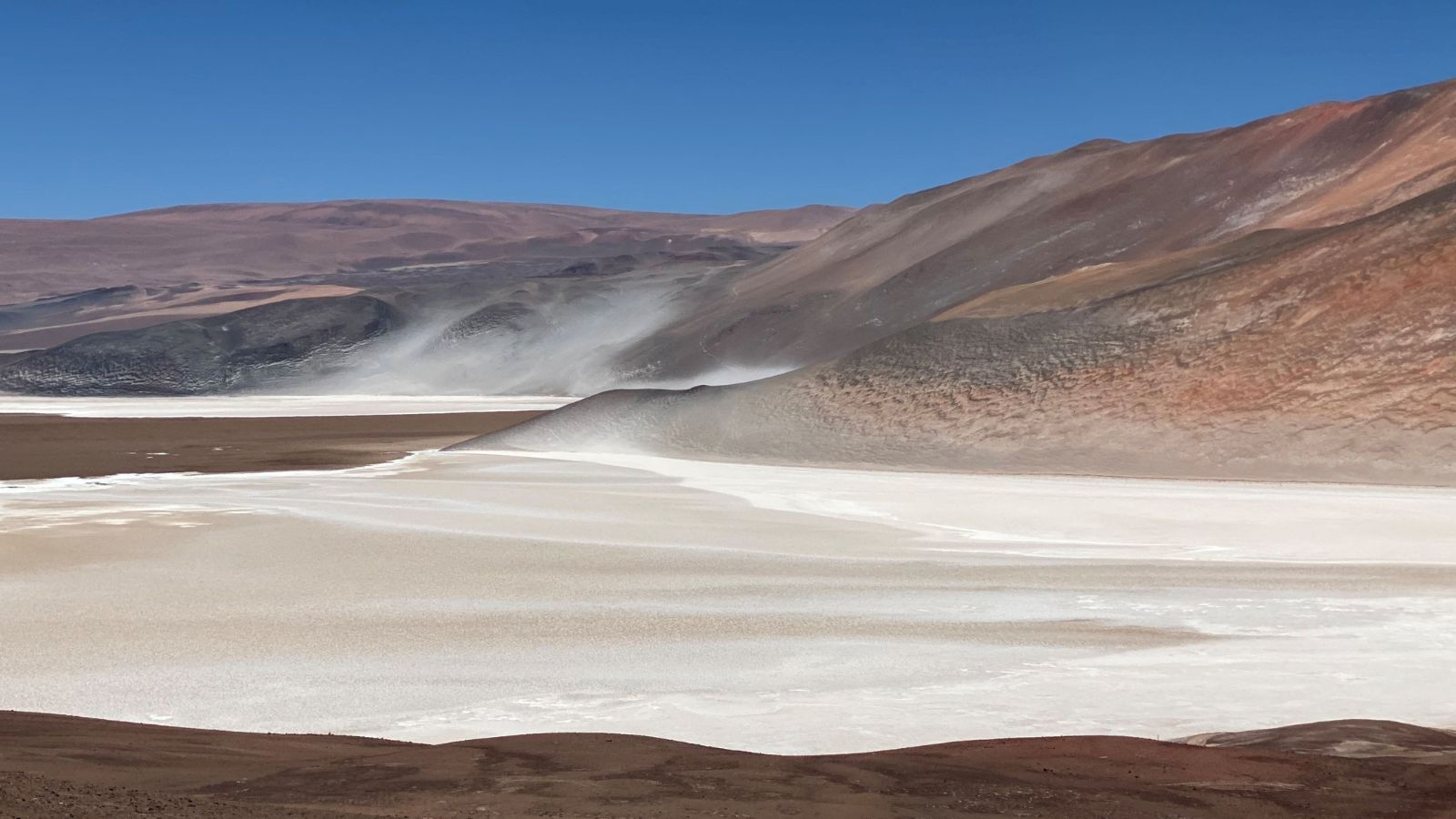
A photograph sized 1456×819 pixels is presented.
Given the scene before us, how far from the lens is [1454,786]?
664cm

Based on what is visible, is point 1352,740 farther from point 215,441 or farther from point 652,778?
point 215,441

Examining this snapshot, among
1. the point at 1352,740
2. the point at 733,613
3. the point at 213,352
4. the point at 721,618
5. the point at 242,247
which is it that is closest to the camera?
the point at 1352,740

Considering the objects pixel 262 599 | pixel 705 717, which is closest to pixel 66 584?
pixel 262 599

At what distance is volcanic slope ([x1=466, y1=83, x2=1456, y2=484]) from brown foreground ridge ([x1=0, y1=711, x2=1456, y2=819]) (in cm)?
1878

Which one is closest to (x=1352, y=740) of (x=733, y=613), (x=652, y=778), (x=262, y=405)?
(x=652, y=778)

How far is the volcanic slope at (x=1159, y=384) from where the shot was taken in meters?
26.0

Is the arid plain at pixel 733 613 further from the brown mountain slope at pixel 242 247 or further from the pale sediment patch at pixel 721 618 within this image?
the brown mountain slope at pixel 242 247

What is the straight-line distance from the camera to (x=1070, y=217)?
2709 inches

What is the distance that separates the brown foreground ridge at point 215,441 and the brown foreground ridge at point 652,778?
66.3 feet

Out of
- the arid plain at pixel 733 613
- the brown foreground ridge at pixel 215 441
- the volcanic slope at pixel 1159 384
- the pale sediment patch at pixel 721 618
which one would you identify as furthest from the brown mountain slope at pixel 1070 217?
the pale sediment patch at pixel 721 618

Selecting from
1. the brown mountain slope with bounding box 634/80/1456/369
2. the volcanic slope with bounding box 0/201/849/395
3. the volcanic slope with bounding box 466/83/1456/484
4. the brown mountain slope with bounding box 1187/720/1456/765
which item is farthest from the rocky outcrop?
the brown mountain slope with bounding box 1187/720/1456/765

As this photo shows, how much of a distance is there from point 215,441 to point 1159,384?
832 inches

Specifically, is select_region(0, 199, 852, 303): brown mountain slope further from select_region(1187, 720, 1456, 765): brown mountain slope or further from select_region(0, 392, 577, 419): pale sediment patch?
select_region(1187, 720, 1456, 765): brown mountain slope

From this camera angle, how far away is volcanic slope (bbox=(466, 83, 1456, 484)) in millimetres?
25969
